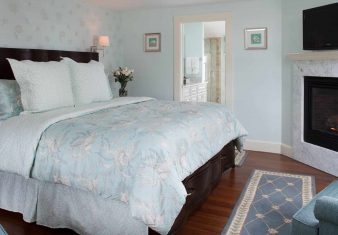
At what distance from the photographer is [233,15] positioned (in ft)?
15.7

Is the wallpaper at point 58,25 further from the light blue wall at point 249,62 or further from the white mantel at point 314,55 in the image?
the white mantel at point 314,55

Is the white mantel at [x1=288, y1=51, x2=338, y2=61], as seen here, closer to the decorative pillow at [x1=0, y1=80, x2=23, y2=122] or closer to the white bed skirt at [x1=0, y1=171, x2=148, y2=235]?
the white bed skirt at [x1=0, y1=171, x2=148, y2=235]

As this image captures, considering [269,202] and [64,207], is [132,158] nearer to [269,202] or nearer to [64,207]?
[64,207]

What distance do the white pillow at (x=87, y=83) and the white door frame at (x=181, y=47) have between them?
6.13 feet

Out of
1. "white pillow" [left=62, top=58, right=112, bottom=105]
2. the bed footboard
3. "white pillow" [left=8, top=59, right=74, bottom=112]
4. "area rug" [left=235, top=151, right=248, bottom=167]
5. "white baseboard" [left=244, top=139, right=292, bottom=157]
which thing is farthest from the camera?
"white baseboard" [left=244, top=139, right=292, bottom=157]

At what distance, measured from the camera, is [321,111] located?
4039 mm

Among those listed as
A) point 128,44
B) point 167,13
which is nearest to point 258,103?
point 167,13

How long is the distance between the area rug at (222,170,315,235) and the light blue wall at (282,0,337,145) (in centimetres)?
112

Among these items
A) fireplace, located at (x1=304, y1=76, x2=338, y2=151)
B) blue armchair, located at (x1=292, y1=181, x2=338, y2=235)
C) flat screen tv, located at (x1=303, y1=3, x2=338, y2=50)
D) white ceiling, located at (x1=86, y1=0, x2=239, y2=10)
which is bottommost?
blue armchair, located at (x1=292, y1=181, x2=338, y2=235)

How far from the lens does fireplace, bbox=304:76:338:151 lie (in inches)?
150

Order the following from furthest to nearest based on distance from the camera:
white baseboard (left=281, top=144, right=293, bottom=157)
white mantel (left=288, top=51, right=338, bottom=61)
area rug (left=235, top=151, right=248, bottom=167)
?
1. white baseboard (left=281, top=144, right=293, bottom=157)
2. area rug (left=235, top=151, right=248, bottom=167)
3. white mantel (left=288, top=51, right=338, bottom=61)

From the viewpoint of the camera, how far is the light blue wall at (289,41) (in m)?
4.20

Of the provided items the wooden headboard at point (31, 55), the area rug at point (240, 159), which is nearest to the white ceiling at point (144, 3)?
the wooden headboard at point (31, 55)

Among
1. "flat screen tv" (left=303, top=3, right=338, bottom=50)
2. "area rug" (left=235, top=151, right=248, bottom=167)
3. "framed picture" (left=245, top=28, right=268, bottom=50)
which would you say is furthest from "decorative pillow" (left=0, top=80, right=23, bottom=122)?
"flat screen tv" (left=303, top=3, right=338, bottom=50)
